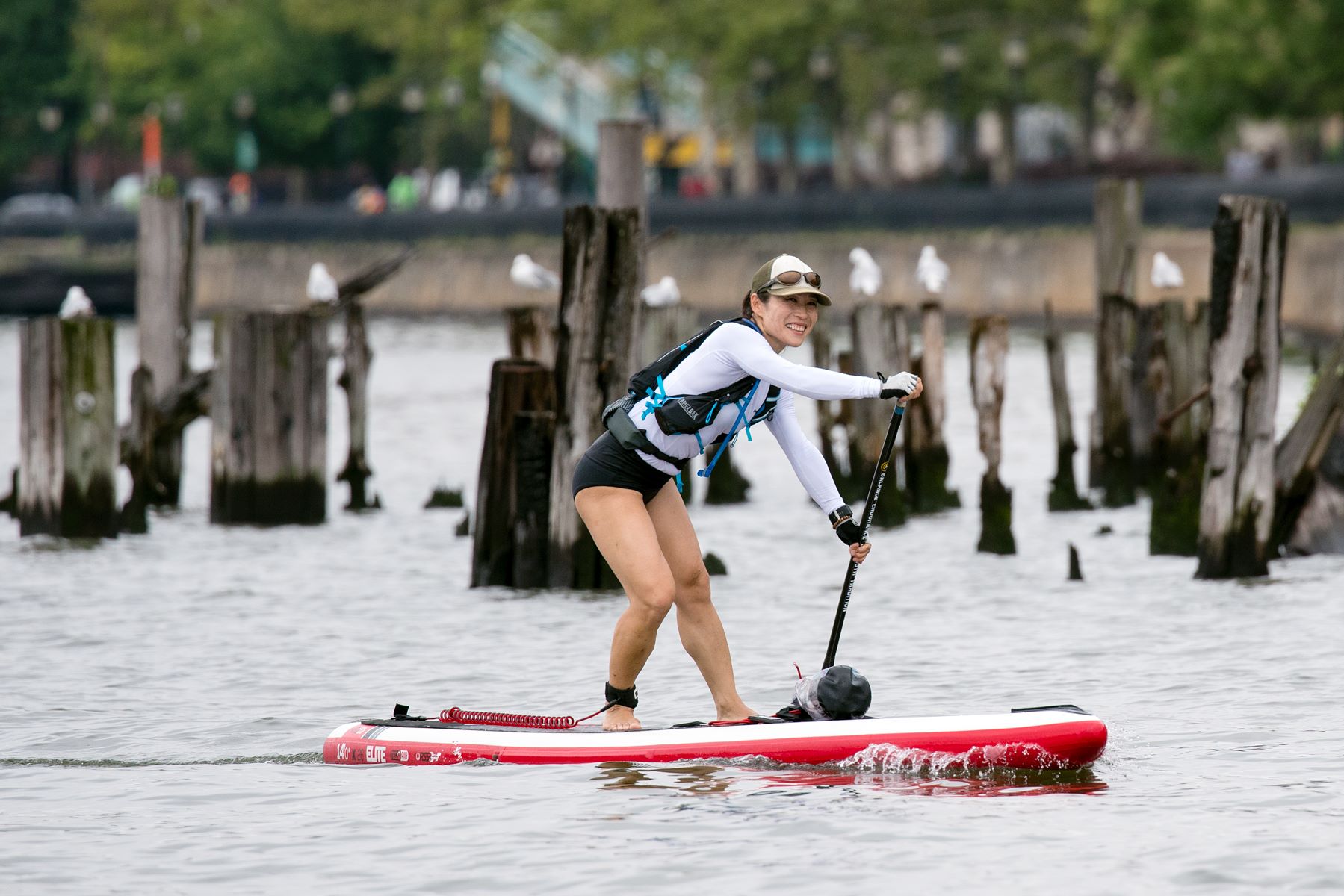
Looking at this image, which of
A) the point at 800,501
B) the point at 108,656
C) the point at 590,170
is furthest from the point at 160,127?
the point at 108,656

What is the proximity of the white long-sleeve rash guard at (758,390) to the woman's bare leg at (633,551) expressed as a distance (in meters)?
0.20

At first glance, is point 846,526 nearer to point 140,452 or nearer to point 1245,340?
point 1245,340

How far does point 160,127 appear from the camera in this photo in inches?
A: 3359

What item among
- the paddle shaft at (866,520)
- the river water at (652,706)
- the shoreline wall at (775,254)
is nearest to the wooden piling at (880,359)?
the river water at (652,706)

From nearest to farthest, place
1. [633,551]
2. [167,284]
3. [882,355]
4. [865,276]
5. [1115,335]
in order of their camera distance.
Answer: [633,551]
[882,355]
[1115,335]
[167,284]
[865,276]

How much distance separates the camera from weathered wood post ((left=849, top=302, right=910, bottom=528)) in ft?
61.7

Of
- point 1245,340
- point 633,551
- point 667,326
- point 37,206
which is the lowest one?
point 633,551

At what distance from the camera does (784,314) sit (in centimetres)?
972

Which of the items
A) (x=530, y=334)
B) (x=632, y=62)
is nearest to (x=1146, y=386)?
(x=530, y=334)

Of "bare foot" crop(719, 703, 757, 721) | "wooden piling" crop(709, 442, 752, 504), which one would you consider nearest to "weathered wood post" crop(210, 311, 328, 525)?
"wooden piling" crop(709, 442, 752, 504)

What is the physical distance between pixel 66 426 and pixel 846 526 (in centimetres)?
855

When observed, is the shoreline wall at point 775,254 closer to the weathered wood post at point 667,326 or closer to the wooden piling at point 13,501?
the weathered wood post at point 667,326

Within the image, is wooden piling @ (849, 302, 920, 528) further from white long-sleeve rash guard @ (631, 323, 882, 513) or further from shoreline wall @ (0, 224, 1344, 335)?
shoreline wall @ (0, 224, 1344, 335)

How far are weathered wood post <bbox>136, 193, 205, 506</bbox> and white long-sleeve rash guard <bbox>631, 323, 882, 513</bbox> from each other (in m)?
11.3
